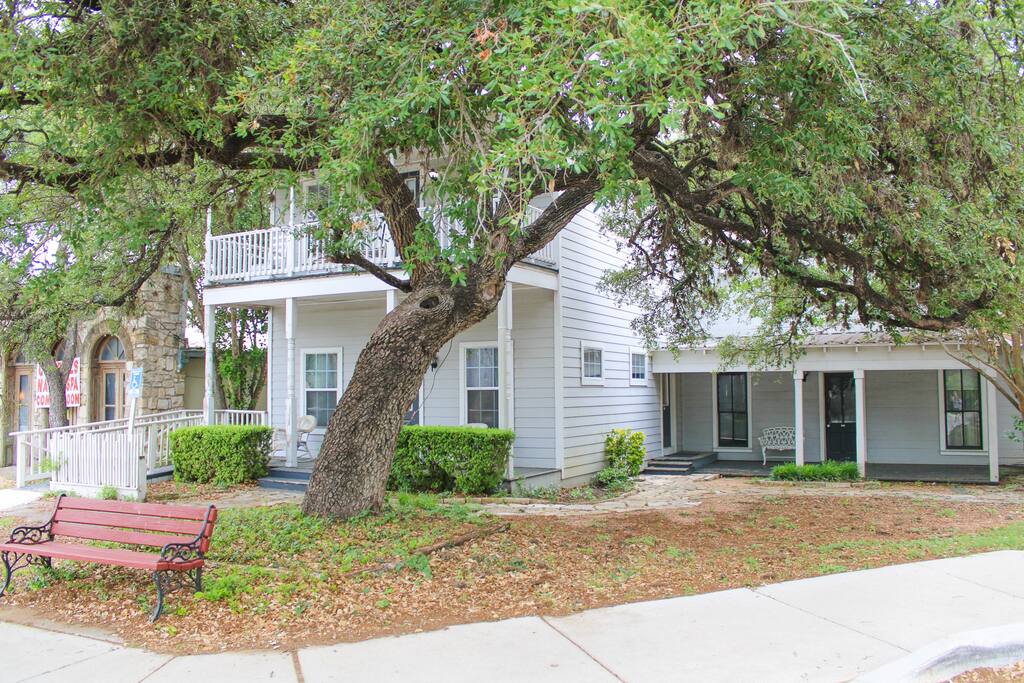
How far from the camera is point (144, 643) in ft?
16.8

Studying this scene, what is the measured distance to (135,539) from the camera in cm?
627

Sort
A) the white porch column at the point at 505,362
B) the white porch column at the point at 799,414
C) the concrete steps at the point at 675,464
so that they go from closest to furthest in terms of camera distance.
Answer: the white porch column at the point at 505,362
the white porch column at the point at 799,414
the concrete steps at the point at 675,464

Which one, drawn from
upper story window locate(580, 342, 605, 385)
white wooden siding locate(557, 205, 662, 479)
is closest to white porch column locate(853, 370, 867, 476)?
white wooden siding locate(557, 205, 662, 479)

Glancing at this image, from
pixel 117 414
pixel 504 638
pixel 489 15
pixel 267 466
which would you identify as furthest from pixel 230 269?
pixel 504 638

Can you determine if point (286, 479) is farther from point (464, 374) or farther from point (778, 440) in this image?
point (778, 440)

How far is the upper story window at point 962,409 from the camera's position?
1705cm

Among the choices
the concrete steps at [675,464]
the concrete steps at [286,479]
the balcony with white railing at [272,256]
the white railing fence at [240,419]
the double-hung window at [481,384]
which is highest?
the balcony with white railing at [272,256]

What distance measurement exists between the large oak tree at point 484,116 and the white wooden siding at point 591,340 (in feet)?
19.8

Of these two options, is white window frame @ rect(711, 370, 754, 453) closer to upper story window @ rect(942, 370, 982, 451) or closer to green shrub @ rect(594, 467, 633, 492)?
upper story window @ rect(942, 370, 982, 451)

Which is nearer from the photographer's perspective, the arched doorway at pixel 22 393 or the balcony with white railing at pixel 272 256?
the balcony with white railing at pixel 272 256

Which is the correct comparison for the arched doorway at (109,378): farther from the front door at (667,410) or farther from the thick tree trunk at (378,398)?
the front door at (667,410)

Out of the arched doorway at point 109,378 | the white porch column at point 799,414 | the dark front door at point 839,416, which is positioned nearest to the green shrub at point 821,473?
the white porch column at point 799,414

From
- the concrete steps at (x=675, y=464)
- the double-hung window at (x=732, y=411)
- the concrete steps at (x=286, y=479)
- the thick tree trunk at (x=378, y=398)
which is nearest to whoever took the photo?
the thick tree trunk at (x=378, y=398)

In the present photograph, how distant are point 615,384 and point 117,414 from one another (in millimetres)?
12781
